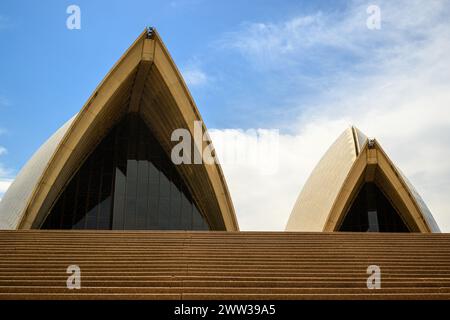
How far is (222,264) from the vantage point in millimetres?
6367

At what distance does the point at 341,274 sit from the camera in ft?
19.3

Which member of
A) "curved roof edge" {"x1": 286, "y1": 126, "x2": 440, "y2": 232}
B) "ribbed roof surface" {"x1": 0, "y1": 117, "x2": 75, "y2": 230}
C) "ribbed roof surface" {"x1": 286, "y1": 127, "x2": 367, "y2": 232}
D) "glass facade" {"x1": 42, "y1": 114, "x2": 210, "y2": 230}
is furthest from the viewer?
"ribbed roof surface" {"x1": 286, "y1": 127, "x2": 367, "y2": 232}

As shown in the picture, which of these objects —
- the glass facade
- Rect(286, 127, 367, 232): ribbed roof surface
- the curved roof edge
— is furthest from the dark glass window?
the glass facade

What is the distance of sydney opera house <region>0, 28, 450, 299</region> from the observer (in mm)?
5430

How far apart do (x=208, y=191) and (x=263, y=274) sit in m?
8.10

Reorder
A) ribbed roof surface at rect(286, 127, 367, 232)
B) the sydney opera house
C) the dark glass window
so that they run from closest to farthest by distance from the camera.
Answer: the sydney opera house
the dark glass window
ribbed roof surface at rect(286, 127, 367, 232)

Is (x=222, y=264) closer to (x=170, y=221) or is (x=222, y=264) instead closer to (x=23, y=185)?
(x=170, y=221)

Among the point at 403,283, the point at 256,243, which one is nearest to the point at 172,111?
the point at 256,243

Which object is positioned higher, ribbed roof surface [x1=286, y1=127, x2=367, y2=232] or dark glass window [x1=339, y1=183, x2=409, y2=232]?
ribbed roof surface [x1=286, y1=127, x2=367, y2=232]

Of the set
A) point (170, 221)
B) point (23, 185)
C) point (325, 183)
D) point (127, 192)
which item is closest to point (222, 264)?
point (170, 221)

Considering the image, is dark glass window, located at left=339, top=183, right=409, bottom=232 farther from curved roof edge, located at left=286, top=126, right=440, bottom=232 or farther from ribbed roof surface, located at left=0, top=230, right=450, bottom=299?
ribbed roof surface, located at left=0, top=230, right=450, bottom=299

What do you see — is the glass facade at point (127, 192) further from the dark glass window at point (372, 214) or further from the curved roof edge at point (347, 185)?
the dark glass window at point (372, 214)

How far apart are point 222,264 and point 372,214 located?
11242 mm

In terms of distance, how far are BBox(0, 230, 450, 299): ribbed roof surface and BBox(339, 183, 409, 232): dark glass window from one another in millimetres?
8050
